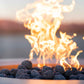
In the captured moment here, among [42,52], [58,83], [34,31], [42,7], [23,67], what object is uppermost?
[42,7]

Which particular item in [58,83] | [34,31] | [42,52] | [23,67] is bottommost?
[58,83]

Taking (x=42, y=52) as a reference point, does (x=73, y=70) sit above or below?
below

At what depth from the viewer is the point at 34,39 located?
10.3 ft

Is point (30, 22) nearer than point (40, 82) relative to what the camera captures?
No

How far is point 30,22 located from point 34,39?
0.76 ft

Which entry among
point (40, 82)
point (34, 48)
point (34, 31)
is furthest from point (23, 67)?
point (40, 82)

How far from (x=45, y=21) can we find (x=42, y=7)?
201mm

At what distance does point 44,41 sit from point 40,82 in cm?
110

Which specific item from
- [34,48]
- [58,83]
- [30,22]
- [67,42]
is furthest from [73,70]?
[58,83]

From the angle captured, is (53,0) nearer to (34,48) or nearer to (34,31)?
(34,31)

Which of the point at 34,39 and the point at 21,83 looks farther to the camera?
the point at 34,39

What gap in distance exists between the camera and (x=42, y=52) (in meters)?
3.23

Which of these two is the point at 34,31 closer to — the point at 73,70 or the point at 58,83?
the point at 73,70

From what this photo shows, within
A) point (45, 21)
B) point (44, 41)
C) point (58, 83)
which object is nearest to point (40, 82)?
point (58, 83)
